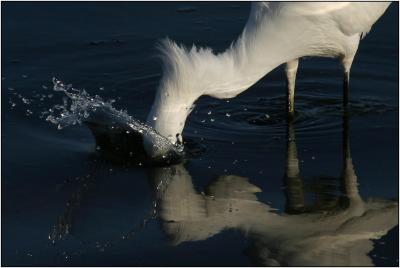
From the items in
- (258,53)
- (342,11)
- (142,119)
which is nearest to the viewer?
(258,53)

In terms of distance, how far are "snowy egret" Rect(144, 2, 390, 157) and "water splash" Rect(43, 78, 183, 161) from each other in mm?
65

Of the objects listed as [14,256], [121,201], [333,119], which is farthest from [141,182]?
[333,119]

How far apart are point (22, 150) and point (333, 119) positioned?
2.32m

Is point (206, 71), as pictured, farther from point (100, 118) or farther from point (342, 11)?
point (342, 11)

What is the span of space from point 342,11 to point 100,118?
1881 mm

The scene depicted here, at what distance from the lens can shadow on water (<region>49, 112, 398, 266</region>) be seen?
558 cm

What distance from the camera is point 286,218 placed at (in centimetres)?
594

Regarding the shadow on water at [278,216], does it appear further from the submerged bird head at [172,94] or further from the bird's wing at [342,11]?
the bird's wing at [342,11]

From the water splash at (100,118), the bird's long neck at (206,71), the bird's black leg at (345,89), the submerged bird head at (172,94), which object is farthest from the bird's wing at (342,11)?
the water splash at (100,118)

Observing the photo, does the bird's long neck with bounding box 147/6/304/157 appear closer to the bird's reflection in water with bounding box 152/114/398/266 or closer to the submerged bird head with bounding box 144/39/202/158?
the submerged bird head with bounding box 144/39/202/158

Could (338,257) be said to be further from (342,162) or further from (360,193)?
(342,162)

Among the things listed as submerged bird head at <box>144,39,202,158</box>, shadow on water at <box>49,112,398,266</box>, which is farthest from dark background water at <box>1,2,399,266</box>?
Result: submerged bird head at <box>144,39,202,158</box>

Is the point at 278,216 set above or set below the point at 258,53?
below

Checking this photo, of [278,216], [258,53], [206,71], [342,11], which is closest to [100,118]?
[206,71]
